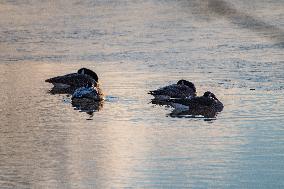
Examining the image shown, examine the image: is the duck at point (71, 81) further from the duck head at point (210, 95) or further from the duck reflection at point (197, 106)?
the duck head at point (210, 95)

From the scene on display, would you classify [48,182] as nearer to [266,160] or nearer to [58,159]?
[58,159]

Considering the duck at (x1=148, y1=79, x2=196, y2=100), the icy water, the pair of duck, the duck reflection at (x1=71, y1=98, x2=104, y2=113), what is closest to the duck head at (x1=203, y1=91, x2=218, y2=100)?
the pair of duck

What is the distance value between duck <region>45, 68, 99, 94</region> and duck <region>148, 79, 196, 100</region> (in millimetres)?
1616

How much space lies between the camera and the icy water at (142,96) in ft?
40.2

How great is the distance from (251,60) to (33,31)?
26.0 feet

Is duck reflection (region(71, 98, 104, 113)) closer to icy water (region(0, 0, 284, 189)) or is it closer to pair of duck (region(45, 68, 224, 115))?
pair of duck (region(45, 68, 224, 115))

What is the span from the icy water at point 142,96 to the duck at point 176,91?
0.60 feet

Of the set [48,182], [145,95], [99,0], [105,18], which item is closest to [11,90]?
[145,95]

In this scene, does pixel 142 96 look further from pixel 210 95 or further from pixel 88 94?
pixel 210 95

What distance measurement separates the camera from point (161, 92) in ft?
59.4

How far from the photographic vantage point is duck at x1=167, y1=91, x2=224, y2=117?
16.7m

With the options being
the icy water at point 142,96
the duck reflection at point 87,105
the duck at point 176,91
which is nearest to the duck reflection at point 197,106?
the icy water at point 142,96

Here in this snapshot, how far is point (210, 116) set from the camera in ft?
53.5

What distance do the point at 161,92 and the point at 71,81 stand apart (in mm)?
2562
